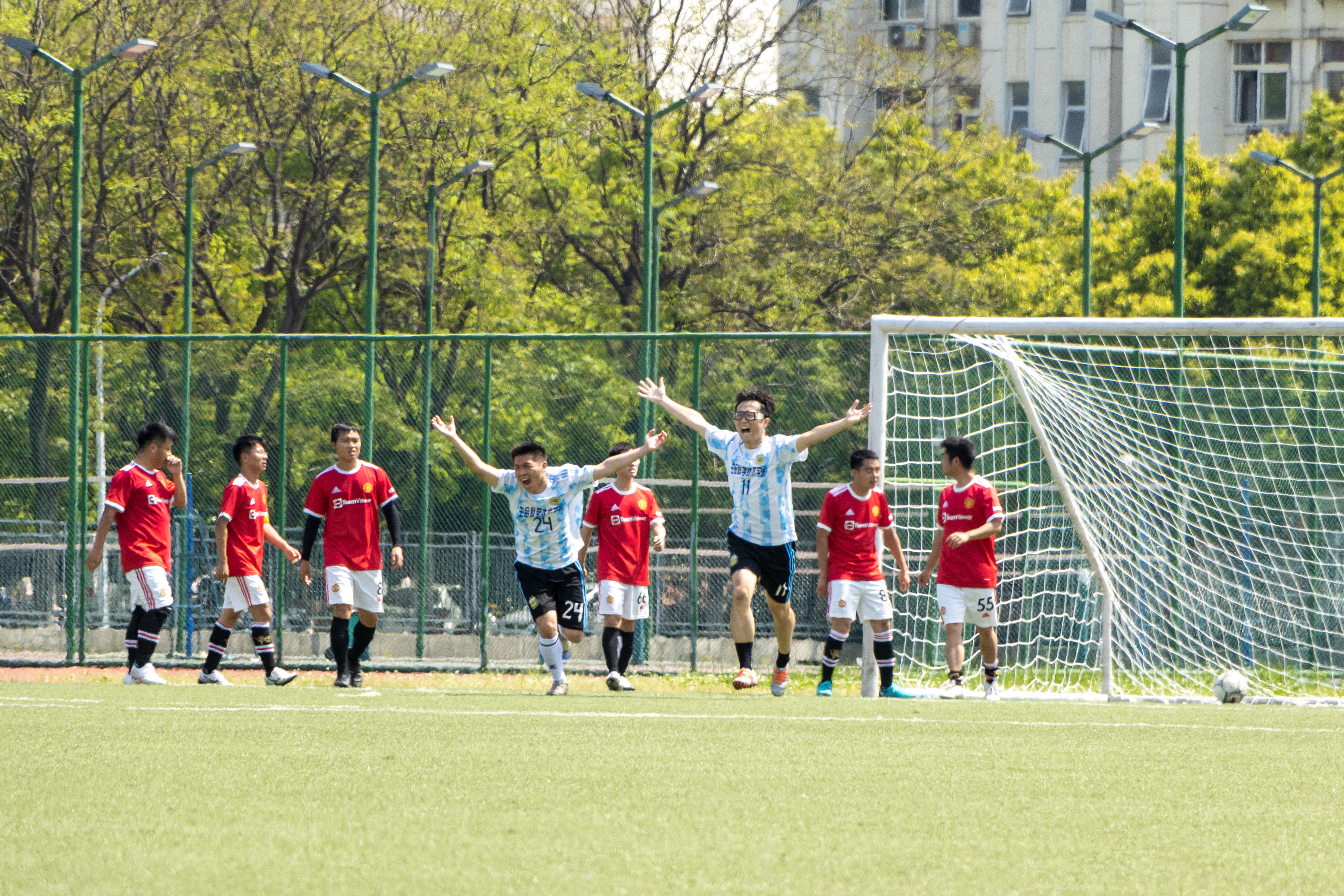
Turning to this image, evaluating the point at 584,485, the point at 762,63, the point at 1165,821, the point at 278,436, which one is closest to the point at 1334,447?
the point at 584,485

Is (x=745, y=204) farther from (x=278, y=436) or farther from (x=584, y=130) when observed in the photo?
(x=278, y=436)

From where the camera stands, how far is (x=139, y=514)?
12.1 m

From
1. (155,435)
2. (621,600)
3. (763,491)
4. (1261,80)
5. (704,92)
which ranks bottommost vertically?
(621,600)

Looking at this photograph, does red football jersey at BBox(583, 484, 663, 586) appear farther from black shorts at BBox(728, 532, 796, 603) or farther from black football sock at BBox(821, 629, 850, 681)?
black football sock at BBox(821, 629, 850, 681)

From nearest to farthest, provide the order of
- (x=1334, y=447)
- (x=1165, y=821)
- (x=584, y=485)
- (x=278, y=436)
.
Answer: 1. (x=1165, y=821)
2. (x=584, y=485)
3. (x=1334, y=447)
4. (x=278, y=436)

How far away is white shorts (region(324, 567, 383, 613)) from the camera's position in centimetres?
1177

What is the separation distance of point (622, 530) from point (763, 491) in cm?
162

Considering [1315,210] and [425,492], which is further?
[1315,210]

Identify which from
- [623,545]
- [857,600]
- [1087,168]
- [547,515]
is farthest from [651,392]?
[1087,168]

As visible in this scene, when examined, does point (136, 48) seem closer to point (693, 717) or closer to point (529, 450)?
point (529, 450)

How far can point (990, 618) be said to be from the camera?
11.7 m

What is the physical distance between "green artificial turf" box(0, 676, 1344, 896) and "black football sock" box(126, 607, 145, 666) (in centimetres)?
338

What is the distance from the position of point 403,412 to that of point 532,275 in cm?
1388

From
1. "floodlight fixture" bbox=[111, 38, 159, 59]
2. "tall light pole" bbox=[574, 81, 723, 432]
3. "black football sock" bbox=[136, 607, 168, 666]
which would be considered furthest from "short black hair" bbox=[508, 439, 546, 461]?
"floodlight fixture" bbox=[111, 38, 159, 59]
